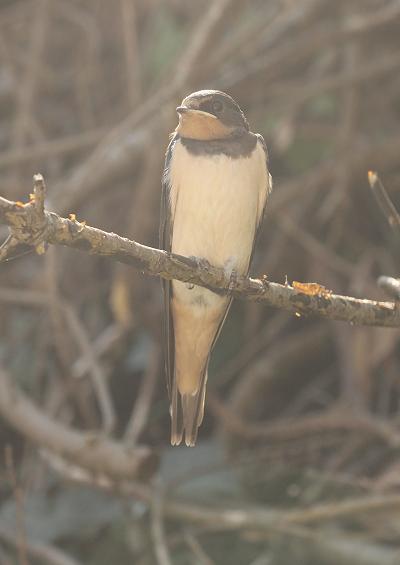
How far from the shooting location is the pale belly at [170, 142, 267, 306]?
305cm

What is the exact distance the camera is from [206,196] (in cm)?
307

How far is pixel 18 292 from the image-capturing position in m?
4.59

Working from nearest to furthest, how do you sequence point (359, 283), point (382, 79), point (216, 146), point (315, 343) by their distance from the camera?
point (216, 146)
point (359, 283)
point (315, 343)
point (382, 79)

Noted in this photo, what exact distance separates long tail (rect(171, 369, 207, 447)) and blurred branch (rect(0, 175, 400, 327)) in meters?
0.63

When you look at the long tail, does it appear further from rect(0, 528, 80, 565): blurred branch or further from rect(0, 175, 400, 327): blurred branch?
rect(0, 528, 80, 565): blurred branch

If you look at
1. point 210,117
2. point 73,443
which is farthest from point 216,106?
point 73,443

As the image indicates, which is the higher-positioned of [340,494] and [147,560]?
[340,494]

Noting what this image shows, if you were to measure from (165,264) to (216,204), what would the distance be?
90cm

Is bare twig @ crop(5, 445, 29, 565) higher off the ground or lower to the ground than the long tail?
lower

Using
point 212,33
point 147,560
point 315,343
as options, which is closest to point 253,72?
point 212,33

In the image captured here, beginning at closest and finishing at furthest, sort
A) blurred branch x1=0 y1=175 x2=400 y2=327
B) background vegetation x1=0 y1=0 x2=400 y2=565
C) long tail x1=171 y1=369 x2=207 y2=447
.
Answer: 1. blurred branch x1=0 y1=175 x2=400 y2=327
2. long tail x1=171 y1=369 x2=207 y2=447
3. background vegetation x1=0 y1=0 x2=400 y2=565

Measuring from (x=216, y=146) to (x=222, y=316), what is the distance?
0.64m

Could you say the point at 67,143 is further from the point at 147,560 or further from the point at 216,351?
the point at 147,560

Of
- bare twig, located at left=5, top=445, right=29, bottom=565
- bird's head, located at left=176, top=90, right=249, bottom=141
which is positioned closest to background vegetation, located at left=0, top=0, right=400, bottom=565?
bare twig, located at left=5, top=445, right=29, bottom=565
